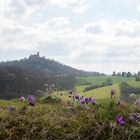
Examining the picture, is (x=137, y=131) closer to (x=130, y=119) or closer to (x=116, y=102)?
(x=130, y=119)

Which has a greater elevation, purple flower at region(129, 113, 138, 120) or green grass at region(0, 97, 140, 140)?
purple flower at region(129, 113, 138, 120)

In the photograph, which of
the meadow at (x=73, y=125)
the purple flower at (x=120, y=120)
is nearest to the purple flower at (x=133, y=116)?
the meadow at (x=73, y=125)

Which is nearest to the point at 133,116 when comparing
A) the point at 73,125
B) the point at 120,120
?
the point at 120,120

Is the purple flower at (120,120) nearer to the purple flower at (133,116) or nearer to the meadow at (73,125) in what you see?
the meadow at (73,125)

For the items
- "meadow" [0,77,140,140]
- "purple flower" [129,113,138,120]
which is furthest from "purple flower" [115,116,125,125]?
"purple flower" [129,113,138,120]

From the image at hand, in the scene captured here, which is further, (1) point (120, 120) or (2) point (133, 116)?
(2) point (133, 116)

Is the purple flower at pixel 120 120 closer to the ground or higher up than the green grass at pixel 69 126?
higher up

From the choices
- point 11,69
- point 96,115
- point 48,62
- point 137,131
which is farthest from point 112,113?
point 48,62

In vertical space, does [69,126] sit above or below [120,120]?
below

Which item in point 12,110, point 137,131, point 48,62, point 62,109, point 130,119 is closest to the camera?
point 137,131

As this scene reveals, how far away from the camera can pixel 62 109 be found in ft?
22.2

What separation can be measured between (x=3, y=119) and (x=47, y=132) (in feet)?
2.52

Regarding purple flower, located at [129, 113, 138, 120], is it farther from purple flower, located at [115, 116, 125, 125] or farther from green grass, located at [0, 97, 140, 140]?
purple flower, located at [115, 116, 125, 125]

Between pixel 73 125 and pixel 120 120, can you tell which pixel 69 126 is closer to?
pixel 73 125
